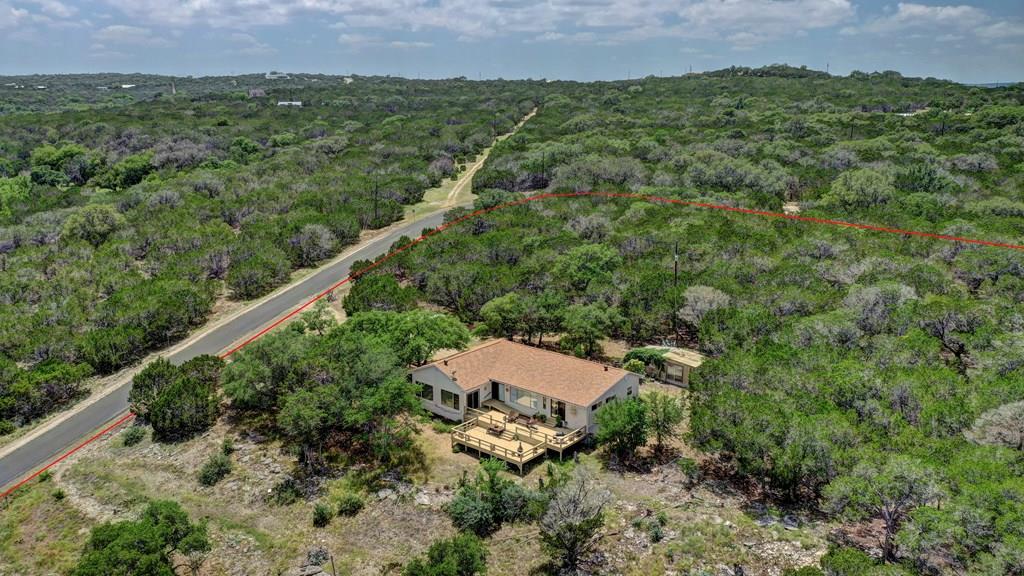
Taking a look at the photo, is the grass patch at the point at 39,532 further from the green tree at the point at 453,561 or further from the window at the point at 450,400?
the window at the point at 450,400

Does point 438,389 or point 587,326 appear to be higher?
point 587,326

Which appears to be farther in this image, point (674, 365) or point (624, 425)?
point (674, 365)

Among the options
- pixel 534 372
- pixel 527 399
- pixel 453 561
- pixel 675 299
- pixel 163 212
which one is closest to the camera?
pixel 453 561

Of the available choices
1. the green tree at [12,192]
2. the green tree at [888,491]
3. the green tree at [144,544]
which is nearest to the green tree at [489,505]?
the green tree at [144,544]

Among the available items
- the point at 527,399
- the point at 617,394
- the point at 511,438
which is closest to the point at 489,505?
the point at 511,438

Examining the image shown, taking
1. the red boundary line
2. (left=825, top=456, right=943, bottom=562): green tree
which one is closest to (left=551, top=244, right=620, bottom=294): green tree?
the red boundary line

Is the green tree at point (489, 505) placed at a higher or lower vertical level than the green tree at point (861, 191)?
lower

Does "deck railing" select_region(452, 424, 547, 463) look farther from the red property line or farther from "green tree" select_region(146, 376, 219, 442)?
the red property line

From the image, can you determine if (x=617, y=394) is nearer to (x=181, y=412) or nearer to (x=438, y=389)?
(x=438, y=389)
